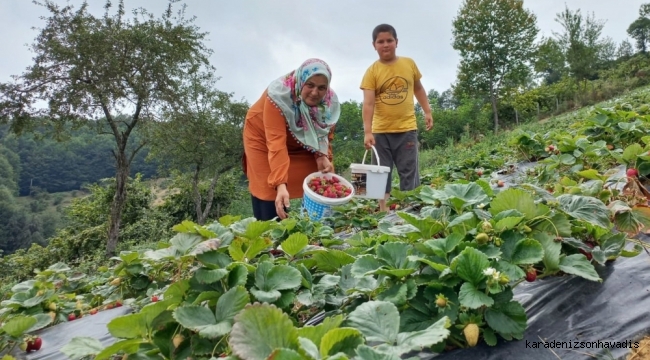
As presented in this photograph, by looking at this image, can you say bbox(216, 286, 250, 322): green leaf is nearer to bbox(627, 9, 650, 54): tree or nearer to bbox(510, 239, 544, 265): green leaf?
bbox(510, 239, 544, 265): green leaf

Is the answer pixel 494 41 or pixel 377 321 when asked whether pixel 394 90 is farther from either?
pixel 494 41

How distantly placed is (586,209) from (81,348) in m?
1.32

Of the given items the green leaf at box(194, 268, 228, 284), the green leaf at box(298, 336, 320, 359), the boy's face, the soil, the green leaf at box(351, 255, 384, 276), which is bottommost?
the soil

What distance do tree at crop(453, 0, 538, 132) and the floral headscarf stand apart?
58.2ft

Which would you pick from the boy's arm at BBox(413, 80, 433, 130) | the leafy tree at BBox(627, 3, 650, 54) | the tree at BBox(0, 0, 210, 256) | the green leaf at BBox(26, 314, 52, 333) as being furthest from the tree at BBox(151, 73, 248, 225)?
the leafy tree at BBox(627, 3, 650, 54)

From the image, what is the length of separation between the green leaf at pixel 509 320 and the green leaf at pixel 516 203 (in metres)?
0.34

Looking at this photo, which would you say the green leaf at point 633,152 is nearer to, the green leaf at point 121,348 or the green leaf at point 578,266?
the green leaf at point 578,266

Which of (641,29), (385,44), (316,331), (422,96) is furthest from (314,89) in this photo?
(641,29)

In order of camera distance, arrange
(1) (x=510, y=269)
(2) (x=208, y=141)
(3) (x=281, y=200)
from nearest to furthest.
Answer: (1) (x=510, y=269)
(3) (x=281, y=200)
(2) (x=208, y=141)

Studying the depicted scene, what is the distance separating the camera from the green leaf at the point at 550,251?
106cm

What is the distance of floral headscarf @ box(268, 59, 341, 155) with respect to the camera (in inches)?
102

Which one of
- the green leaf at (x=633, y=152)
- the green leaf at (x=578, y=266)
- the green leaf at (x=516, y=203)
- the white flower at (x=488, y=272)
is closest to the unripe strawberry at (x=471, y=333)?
the white flower at (x=488, y=272)

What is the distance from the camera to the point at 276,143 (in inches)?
100.0

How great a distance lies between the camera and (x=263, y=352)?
674 mm
